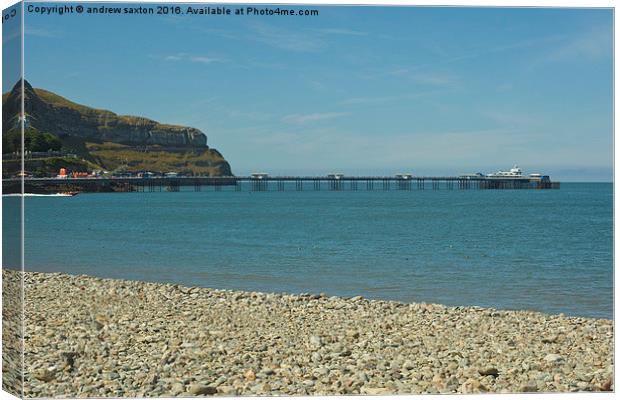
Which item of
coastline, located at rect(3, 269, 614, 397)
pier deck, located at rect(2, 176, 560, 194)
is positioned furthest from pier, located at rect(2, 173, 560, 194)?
coastline, located at rect(3, 269, 614, 397)

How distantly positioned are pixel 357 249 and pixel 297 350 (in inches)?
626

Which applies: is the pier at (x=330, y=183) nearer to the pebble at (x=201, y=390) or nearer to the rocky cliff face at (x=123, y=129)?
the rocky cliff face at (x=123, y=129)

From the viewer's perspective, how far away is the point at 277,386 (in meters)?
4.76

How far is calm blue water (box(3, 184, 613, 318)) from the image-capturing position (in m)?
11.2

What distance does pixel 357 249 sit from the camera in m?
21.4

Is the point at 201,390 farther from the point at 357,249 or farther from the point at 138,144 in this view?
the point at 138,144

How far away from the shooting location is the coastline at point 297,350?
4781mm

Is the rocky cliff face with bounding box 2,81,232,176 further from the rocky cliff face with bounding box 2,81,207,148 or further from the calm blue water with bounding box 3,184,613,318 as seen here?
the calm blue water with bounding box 3,184,613,318

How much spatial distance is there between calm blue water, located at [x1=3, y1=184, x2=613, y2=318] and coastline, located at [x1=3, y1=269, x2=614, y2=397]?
94 centimetres

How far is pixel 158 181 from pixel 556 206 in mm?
28245

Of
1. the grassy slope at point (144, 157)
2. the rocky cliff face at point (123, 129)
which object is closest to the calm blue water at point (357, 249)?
the rocky cliff face at point (123, 129)

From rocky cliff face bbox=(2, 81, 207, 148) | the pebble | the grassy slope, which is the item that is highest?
rocky cliff face bbox=(2, 81, 207, 148)

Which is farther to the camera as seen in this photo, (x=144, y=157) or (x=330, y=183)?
(x=330, y=183)

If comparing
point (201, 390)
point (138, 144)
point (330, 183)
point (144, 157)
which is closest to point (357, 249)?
point (201, 390)
